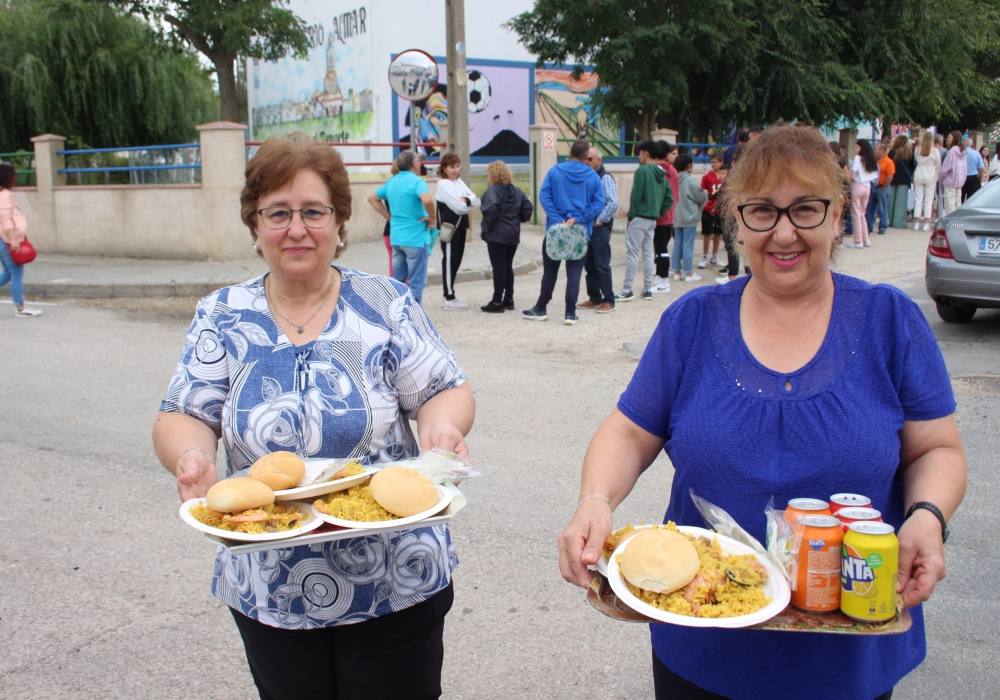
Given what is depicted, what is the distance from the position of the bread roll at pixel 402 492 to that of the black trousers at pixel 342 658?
41cm

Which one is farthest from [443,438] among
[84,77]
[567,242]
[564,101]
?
[564,101]

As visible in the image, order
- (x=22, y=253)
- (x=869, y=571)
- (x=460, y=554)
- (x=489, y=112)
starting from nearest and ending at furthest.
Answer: (x=869, y=571), (x=460, y=554), (x=22, y=253), (x=489, y=112)

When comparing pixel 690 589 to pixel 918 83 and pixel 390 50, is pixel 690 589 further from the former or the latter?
pixel 390 50

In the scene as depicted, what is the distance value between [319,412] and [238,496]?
0.35 m

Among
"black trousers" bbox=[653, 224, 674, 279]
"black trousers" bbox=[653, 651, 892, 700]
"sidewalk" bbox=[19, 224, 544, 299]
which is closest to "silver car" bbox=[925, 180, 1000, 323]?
"black trousers" bbox=[653, 224, 674, 279]

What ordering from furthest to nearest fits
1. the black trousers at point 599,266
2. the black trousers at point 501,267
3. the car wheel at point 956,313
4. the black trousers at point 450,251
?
the black trousers at point 450,251
the black trousers at point 501,267
the black trousers at point 599,266
the car wheel at point 956,313

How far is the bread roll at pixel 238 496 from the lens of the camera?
2.12m

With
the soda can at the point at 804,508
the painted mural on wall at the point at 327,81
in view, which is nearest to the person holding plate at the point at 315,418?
the soda can at the point at 804,508

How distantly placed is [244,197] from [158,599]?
8.15 ft

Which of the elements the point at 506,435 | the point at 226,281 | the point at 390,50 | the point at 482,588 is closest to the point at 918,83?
the point at 390,50

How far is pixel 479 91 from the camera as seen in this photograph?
32.1 metres

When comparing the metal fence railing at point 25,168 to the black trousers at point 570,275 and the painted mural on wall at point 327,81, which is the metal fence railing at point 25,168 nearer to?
the painted mural on wall at point 327,81

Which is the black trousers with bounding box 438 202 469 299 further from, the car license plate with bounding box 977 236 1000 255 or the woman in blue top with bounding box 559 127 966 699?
the woman in blue top with bounding box 559 127 966 699

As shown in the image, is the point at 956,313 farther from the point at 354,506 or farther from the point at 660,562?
the point at 354,506
